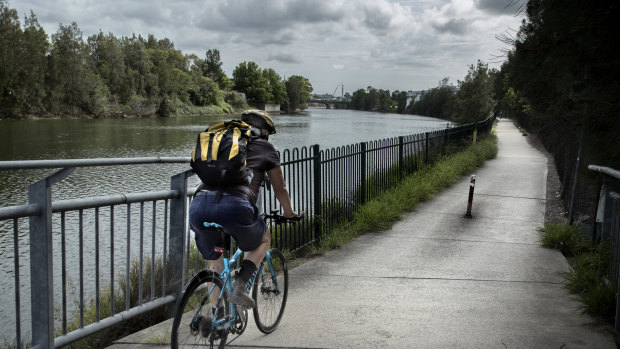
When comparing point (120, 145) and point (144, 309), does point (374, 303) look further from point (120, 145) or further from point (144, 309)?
point (120, 145)

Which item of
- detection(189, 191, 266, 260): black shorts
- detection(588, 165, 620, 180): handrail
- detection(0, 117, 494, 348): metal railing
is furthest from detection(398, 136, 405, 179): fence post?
detection(189, 191, 266, 260): black shorts

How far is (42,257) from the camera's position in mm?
3076

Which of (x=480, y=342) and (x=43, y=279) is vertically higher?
(x=43, y=279)

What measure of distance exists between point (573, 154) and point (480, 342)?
545 cm

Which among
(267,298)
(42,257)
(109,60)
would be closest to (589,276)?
(267,298)

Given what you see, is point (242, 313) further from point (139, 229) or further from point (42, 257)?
point (139, 229)

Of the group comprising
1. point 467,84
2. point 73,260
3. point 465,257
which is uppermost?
point 467,84

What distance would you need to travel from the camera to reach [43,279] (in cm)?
308

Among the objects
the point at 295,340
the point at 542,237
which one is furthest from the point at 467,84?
the point at 295,340

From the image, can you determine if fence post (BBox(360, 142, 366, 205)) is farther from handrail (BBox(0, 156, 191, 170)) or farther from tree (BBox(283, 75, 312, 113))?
tree (BBox(283, 75, 312, 113))

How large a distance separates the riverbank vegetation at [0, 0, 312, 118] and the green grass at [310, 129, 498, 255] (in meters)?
42.8

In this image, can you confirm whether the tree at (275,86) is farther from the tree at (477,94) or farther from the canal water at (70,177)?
the tree at (477,94)

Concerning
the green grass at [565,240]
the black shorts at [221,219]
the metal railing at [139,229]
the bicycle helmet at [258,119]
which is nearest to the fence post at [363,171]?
the metal railing at [139,229]

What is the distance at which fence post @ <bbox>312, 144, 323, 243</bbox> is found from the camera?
7.02 metres
